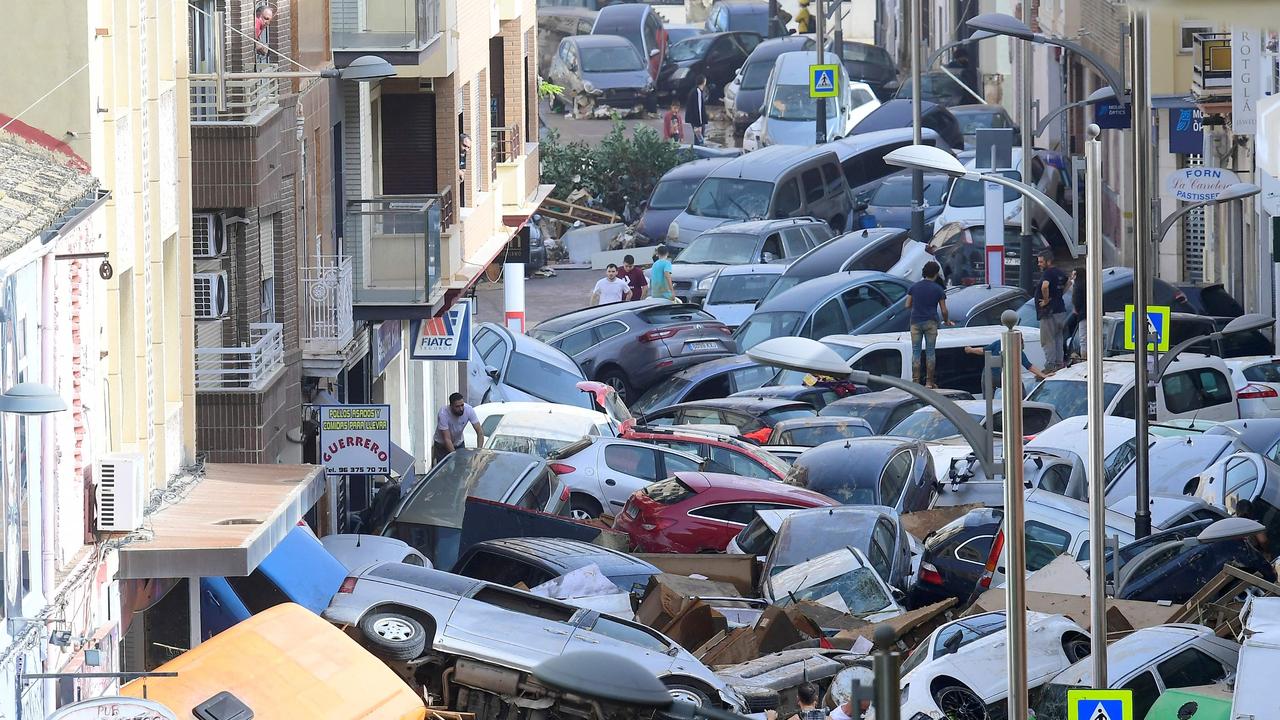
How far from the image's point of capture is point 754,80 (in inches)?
2603

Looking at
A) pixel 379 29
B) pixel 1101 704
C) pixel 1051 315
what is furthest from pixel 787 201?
pixel 1101 704

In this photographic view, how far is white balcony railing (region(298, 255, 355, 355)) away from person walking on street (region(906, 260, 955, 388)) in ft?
29.7

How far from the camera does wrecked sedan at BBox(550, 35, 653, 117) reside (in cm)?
7269

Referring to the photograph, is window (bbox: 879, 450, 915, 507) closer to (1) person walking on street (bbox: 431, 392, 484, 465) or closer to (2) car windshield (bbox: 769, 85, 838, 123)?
(1) person walking on street (bbox: 431, 392, 484, 465)

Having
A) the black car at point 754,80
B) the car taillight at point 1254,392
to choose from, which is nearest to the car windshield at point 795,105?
the black car at point 754,80

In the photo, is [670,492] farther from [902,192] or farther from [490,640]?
[902,192]

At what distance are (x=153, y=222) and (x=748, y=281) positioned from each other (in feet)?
72.0

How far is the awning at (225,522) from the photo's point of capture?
15852 millimetres

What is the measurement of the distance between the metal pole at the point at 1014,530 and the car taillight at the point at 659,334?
1985 cm

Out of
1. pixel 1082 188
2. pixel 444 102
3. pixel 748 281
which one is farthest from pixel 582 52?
pixel 444 102

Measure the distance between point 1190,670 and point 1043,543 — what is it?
14.7 ft

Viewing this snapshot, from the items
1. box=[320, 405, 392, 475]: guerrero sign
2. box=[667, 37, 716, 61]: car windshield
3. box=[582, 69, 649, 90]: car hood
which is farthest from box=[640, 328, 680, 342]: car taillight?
box=[667, 37, 716, 61]: car windshield

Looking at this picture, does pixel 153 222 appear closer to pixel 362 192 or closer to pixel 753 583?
pixel 753 583

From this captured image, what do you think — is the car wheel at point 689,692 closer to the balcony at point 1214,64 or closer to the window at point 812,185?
the balcony at point 1214,64
